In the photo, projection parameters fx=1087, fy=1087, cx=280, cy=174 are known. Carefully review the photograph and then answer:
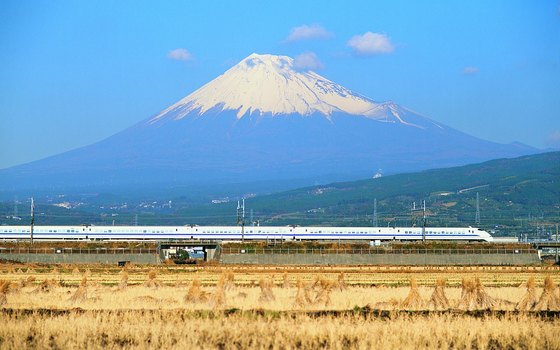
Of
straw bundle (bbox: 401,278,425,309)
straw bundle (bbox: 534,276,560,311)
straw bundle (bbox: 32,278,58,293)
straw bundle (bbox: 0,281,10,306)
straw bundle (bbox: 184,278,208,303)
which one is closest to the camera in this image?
straw bundle (bbox: 534,276,560,311)

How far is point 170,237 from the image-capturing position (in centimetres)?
13538

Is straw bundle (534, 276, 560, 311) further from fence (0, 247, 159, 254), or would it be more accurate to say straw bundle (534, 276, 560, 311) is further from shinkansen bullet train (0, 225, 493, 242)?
shinkansen bullet train (0, 225, 493, 242)

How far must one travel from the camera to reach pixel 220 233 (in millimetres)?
133750

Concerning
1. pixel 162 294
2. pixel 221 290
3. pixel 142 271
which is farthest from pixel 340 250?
pixel 221 290

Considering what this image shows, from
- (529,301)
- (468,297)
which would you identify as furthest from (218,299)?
(529,301)

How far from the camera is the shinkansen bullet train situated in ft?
433

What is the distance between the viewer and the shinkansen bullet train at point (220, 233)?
433 feet

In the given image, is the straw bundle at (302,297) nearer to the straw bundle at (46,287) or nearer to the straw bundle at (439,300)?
the straw bundle at (439,300)

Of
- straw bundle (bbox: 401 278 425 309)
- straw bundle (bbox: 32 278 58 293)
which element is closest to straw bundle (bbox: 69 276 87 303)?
straw bundle (bbox: 32 278 58 293)

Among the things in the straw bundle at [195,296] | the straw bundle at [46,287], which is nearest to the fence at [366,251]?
the straw bundle at [46,287]

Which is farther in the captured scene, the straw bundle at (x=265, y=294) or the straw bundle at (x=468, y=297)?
the straw bundle at (x=265, y=294)

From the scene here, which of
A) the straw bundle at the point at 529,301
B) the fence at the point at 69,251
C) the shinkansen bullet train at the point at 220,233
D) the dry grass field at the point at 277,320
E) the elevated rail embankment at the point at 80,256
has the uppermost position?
the shinkansen bullet train at the point at 220,233

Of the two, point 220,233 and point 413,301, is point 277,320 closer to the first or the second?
point 413,301

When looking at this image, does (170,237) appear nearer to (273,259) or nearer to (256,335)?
(273,259)
